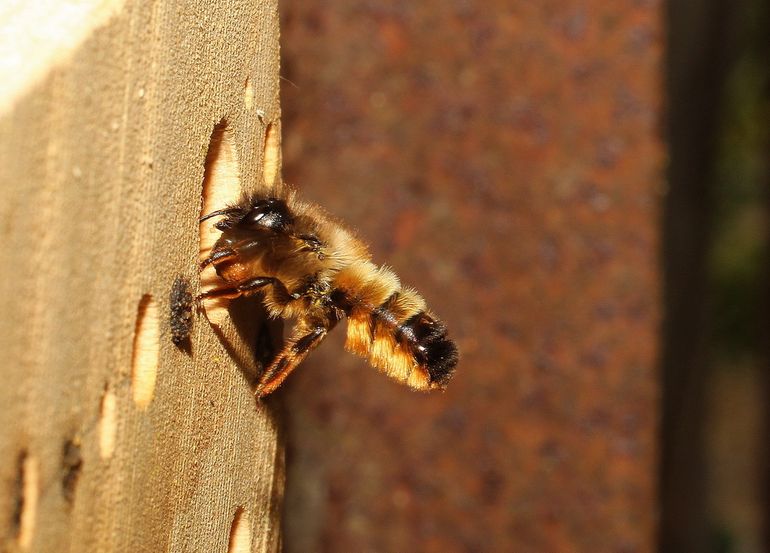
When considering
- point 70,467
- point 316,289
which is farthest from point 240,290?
point 70,467

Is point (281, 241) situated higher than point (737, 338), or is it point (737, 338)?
point (737, 338)

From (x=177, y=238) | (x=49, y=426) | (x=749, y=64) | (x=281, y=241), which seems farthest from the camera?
(x=749, y=64)

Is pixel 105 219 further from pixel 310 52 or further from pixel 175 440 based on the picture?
pixel 310 52

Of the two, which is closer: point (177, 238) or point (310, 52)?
point (177, 238)

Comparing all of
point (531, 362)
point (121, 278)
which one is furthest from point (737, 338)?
point (121, 278)

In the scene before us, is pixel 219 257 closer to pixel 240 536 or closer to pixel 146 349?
pixel 146 349

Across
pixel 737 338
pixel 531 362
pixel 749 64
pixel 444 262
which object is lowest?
pixel 531 362

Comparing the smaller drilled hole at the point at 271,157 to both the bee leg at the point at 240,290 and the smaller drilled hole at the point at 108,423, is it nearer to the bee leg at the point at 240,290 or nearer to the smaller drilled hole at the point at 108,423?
the bee leg at the point at 240,290
